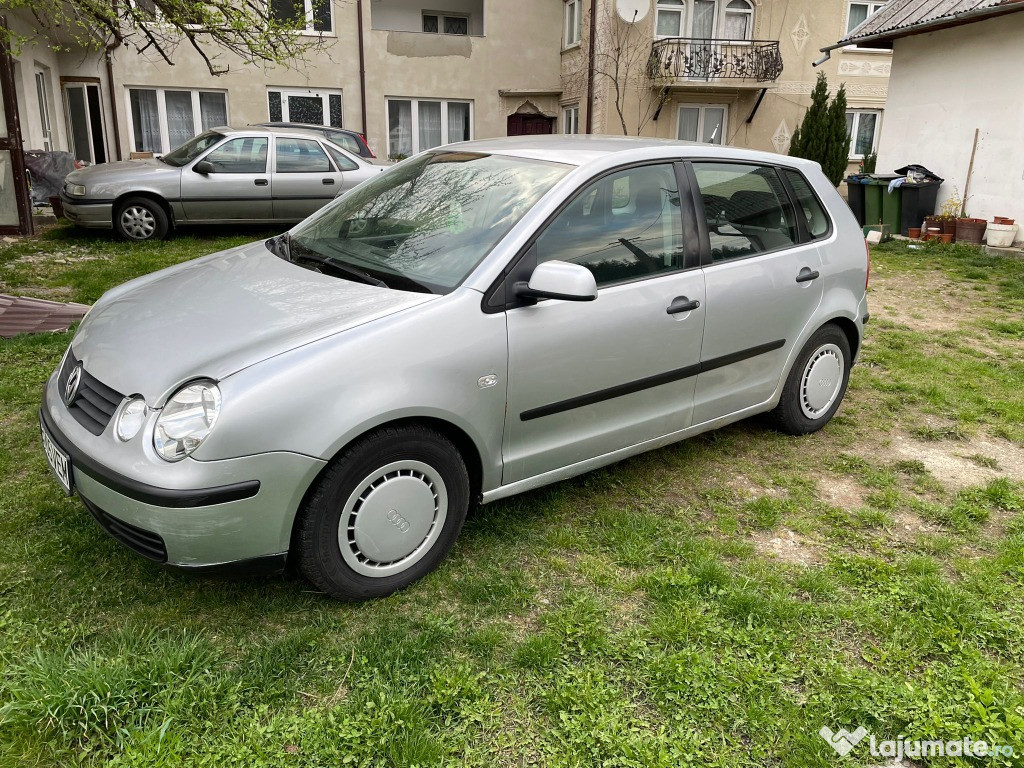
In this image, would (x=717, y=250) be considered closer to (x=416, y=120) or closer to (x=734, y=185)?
(x=734, y=185)

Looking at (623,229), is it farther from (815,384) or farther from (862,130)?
(862,130)

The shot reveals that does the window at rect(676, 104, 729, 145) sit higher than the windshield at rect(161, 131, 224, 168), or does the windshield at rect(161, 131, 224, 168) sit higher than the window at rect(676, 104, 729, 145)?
the window at rect(676, 104, 729, 145)

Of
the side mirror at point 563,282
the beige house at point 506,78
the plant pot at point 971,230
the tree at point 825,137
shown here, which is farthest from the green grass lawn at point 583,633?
the beige house at point 506,78

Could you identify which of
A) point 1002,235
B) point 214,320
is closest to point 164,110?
point 1002,235

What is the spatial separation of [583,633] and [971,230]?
11395 millimetres

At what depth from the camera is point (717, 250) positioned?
3.85m

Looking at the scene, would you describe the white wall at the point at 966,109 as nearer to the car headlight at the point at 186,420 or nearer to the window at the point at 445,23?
the window at the point at 445,23

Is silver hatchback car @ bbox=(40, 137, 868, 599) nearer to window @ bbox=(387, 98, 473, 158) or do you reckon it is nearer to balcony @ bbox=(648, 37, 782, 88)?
balcony @ bbox=(648, 37, 782, 88)

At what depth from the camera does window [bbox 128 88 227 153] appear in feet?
59.4

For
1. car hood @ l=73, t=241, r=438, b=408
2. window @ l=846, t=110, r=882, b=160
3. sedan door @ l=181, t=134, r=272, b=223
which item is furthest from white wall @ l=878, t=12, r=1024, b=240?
car hood @ l=73, t=241, r=438, b=408

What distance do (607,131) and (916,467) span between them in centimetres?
1683

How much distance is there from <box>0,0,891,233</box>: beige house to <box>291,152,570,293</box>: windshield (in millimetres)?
16029

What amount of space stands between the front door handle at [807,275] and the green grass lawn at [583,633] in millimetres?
1002

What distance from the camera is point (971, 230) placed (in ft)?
38.2
